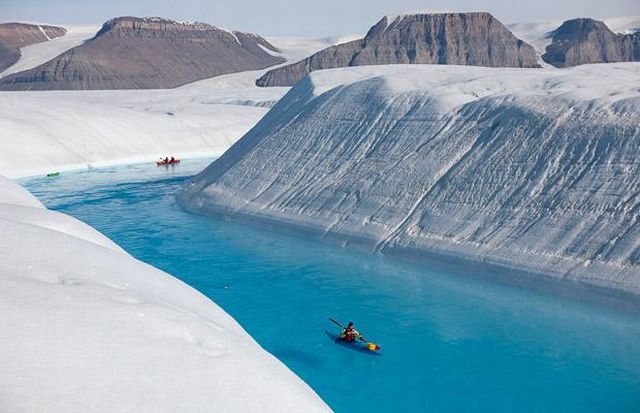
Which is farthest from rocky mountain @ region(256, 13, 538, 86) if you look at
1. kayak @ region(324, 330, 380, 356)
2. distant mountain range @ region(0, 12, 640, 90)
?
kayak @ region(324, 330, 380, 356)

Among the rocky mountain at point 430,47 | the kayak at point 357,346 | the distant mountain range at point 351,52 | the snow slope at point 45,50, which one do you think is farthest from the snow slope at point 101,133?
the snow slope at point 45,50

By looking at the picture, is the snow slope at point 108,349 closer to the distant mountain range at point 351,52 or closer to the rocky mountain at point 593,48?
the distant mountain range at point 351,52

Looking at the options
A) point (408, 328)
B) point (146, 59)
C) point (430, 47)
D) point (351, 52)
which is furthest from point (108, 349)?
point (146, 59)

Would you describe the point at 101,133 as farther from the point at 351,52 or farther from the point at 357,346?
the point at 351,52

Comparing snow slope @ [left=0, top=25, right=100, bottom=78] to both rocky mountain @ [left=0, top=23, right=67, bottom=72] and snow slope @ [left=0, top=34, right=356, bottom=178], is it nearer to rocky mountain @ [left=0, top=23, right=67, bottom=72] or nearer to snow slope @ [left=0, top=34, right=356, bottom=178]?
rocky mountain @ [left=0, top=23, right=67, bottom=72]

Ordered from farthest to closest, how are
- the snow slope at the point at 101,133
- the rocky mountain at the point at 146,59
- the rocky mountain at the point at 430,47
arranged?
the rocky mountain at the point at 430,47, the rocky mountain at the point at 146,59, the snow slope at the point at 101,133
